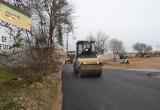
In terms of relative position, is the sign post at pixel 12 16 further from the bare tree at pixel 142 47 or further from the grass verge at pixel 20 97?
the bare tree at pixel 142 47

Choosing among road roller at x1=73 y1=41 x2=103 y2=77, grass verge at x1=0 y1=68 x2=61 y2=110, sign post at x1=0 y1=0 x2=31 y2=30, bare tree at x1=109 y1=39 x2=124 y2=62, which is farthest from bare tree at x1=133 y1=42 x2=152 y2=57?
sign post at x1=0 y1=0 x2=31 y2=30

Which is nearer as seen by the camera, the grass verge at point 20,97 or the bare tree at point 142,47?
the grass verge at point 20,97

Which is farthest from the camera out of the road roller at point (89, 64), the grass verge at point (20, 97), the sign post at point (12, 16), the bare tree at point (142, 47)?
the bare tree at point (142, 47)

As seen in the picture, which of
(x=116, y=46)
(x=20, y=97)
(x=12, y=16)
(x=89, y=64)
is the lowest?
(x=20, y=97)

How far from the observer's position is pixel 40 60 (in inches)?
669

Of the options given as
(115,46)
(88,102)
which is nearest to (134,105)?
(88,102)

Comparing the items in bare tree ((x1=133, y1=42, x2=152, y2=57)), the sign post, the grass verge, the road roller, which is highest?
bare tree ((x1=133, y1=42, x2=152, y2=57))

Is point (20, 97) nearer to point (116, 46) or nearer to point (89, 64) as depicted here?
point (89, 64)

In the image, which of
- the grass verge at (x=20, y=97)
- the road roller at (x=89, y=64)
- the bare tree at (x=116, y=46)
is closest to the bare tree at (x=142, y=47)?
the bare tree at (x=116, y=46)

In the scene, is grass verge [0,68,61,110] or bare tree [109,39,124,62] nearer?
grass verge [0,68,61,110]

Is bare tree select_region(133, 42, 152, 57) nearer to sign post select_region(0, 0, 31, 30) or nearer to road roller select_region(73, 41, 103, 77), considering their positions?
road roller select_region(73, 41, 103, 77)

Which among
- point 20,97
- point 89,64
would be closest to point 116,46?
point 89,64

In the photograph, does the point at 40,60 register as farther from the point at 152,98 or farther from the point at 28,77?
the point at 152,98

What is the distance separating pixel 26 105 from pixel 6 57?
1.92 m
